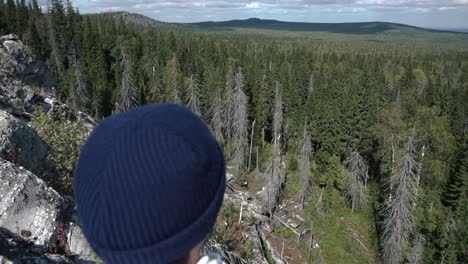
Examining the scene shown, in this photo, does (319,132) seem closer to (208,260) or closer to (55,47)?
(55,47)

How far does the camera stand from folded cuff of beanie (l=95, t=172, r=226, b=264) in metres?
1.66

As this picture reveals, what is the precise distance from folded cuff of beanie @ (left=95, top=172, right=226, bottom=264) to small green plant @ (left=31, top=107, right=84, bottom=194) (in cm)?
831

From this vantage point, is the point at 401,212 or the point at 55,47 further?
the point at 55,47

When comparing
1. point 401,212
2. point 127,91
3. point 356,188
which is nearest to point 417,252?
point 401,212

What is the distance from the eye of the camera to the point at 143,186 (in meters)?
1.62

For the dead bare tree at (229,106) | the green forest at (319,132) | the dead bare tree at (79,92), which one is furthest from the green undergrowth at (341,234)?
the dead bare tree at (79,92)

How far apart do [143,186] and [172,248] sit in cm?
32

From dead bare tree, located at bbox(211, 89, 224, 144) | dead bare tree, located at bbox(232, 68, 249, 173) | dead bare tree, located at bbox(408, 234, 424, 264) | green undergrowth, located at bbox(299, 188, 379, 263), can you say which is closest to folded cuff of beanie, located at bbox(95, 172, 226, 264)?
dead bare tree, located at bbox(408, 234, 424, 264)

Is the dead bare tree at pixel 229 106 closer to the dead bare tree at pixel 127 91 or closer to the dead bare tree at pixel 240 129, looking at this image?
the dead bare tree at pixel 240 129

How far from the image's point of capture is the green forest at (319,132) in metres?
30.0

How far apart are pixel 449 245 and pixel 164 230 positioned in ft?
102

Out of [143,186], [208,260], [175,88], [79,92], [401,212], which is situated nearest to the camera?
[143,186]

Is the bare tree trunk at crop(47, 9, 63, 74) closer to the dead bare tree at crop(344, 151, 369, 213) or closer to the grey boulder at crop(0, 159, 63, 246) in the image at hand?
the dead bare tree at crop(344, 151, 369, 213)

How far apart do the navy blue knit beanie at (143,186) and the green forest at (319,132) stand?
1039 inches
